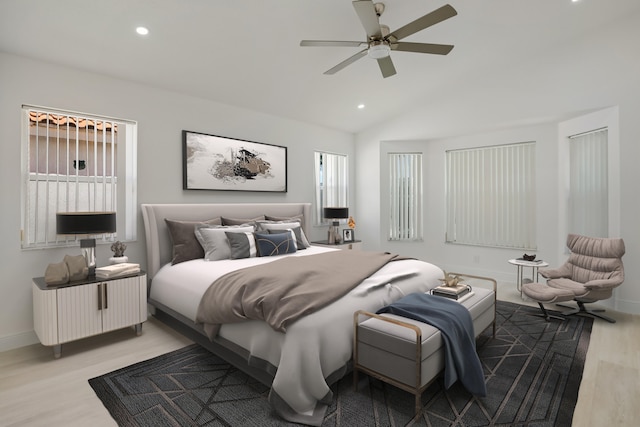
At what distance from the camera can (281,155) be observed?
524 cm

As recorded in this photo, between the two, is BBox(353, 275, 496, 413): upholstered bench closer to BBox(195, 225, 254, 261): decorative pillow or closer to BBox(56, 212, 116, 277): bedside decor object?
BBox(195, 225, 254, 261): decorative pillow

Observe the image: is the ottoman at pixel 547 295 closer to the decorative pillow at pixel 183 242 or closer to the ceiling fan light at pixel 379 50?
the ceiling fan light at pixel 379 50

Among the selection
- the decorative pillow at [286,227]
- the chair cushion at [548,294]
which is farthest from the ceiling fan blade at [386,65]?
the chair cushion at [548,294]

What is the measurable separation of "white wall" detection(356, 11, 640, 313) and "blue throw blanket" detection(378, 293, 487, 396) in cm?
298

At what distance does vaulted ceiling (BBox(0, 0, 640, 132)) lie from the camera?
2.81 metres

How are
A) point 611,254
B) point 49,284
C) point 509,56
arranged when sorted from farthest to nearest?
point 509,56 → point 611,254 → point 49,284

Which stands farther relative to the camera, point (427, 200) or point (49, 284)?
point (427, 200)

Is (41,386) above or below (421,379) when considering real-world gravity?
below

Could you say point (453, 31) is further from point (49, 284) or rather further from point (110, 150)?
point (49, 284)

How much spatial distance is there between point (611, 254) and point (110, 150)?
560 cm

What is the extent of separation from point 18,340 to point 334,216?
13.3 feet

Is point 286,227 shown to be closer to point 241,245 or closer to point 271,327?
point 241,245

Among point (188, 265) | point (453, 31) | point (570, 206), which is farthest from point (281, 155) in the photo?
point (570, 206)

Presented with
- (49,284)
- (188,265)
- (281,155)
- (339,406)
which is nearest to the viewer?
(339,406)
